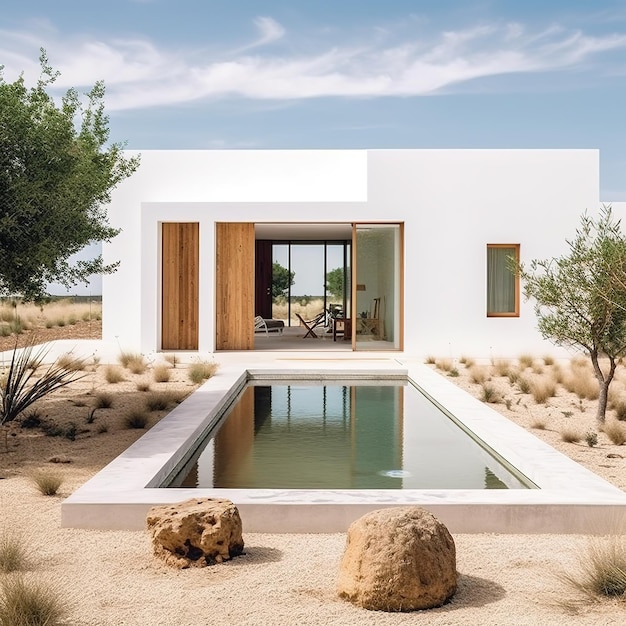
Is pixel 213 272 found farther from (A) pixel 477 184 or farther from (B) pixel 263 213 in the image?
(A) pixel 477 184

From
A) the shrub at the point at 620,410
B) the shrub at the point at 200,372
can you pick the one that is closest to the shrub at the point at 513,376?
the shrub at the point at 620,410

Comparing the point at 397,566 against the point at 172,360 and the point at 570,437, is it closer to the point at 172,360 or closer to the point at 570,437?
the point at 570,437

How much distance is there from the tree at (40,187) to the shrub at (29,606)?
13.5 feet

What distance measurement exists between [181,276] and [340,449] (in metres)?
8.95

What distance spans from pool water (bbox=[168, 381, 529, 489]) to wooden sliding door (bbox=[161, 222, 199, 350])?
547 cm

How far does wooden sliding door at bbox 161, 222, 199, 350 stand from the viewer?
15492 mm

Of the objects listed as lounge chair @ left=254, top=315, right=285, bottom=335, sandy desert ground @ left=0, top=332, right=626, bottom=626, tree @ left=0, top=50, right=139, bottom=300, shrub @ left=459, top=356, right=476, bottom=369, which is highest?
tree @ left=0, top=50, right=139, bottom=300

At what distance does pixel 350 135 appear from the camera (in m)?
23.7

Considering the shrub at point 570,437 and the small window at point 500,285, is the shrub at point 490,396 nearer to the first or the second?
the shrub at point 570,437

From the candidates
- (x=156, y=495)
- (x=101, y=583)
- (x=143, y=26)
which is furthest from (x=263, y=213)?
(x=101, y=583)

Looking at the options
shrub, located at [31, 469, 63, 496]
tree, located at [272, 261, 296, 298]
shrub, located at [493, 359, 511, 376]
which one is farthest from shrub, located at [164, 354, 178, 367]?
tree, located at [272, 261, 296, 298]

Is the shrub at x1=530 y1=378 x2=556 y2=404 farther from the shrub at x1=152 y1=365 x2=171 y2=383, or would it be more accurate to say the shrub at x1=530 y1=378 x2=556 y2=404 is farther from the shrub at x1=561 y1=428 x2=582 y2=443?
the shrub at x1=152 y1=365 x2=171 y2=383

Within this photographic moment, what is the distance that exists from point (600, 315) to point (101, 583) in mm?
5850

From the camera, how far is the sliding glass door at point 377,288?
1555 centimetres
